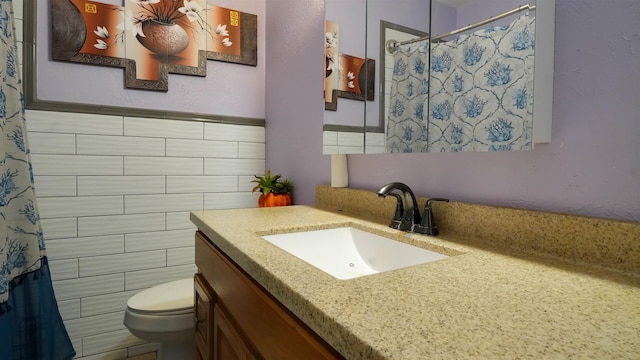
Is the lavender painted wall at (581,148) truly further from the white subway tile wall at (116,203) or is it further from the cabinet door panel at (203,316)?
the white subway tile wall at (116,203)

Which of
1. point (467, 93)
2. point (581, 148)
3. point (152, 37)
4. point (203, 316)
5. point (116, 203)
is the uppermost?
point (152, 37)

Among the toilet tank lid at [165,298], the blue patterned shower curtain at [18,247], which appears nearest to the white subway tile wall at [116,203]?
the blue patterned shower curtain at [18,247]

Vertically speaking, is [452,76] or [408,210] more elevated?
[452,76]

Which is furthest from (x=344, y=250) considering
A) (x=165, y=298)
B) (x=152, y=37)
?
(x=152, y=37)

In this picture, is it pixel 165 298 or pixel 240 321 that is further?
pixel 165 298

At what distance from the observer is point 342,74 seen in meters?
1.42

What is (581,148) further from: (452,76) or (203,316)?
(203,316)

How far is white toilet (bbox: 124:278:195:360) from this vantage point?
138 centimetres

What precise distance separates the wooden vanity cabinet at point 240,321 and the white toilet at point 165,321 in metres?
0.17

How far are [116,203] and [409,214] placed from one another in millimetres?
1538

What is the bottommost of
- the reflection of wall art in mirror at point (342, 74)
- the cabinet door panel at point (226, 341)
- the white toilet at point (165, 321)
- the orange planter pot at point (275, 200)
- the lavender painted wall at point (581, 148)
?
the white toilet at point (165, 321)

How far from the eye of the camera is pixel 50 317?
152 centimetres

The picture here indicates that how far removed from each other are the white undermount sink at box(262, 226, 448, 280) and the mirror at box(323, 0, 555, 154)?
1.04ft

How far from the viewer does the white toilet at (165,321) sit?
54.2 inches
